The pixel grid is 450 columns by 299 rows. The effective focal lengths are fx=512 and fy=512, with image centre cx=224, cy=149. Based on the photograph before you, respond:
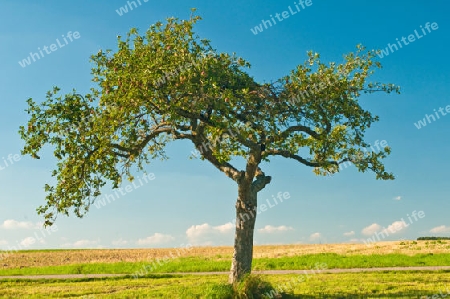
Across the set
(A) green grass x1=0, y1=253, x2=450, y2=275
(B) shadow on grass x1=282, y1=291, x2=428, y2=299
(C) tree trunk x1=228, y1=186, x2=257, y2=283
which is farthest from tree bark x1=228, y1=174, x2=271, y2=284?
(A) green grass x1=0, y1=253, x2=450, y2=275

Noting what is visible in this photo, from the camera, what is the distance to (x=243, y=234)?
22984 millimetres

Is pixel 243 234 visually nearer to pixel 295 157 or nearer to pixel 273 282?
pixel 273 282

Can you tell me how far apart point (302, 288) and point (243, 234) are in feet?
12.8

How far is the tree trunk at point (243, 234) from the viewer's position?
2291 cm

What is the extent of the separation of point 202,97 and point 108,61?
5.35m

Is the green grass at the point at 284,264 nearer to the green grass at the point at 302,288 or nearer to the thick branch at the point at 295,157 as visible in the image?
the green grass at the point at 302,288

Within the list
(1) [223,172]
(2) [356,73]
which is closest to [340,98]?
(2) [356,73]

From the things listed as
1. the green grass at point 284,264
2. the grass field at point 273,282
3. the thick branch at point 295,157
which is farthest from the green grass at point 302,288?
the green grass at point 284,264

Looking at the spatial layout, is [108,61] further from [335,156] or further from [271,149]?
[335,156]

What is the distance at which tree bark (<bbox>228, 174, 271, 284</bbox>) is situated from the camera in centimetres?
2291

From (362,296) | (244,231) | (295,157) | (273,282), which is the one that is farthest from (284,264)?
(362,296)

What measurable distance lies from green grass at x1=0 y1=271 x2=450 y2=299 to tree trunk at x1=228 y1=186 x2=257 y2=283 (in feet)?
4.42

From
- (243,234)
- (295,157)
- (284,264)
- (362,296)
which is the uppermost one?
(295,157)

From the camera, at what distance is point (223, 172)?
950 inches
